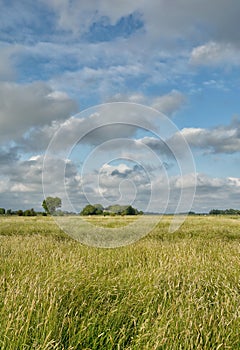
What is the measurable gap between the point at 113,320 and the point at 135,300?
64cm

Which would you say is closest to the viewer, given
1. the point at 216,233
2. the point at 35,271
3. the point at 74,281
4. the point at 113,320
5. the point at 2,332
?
the point at 2,332

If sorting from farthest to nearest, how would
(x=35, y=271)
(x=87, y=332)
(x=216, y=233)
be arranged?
(x=216, y=233) < (x=35, y=271) < (x=87, y=332)

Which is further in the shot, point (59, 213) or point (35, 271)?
point (59, 213)

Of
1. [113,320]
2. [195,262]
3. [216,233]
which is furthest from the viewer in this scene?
[216,233]

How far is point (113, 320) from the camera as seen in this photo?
389 cm

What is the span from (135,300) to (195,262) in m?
2.54

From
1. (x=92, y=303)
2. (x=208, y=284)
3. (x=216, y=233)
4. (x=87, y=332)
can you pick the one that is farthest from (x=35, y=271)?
(x=216, y=233)

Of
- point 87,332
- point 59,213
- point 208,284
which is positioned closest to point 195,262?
point 208,284

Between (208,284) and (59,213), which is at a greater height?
(59,213)

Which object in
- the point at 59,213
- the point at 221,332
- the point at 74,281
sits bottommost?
the point at 221,332

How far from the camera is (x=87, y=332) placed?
358cm

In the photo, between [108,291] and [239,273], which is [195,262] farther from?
[108,291]

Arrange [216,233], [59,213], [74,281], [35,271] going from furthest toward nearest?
[216,233]
[59,213]
[35,271]
[74,281]

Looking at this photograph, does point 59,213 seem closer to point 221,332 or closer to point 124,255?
point 124,255
